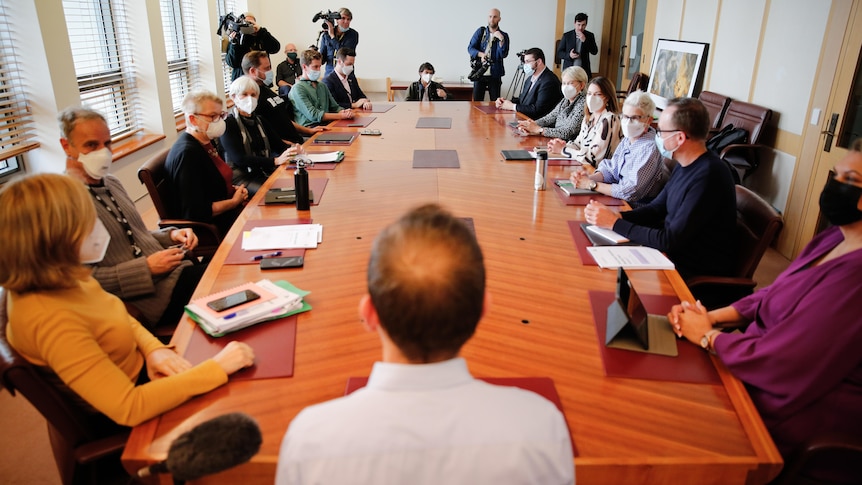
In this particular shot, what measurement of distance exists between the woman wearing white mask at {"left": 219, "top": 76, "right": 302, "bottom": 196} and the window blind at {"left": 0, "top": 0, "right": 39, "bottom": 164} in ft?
4.21

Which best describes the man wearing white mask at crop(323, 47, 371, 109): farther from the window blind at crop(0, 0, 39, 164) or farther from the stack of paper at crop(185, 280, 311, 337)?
the stack of paper at crop(185, 280, 311, 337)

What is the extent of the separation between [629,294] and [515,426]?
102 cm

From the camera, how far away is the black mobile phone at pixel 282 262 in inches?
85.7

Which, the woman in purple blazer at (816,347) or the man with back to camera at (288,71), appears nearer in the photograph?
the woman in purple blazer at (816,347)

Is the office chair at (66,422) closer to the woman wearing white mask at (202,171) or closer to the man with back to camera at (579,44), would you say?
the woman wearing white mask at (202,171)

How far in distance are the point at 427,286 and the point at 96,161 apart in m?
1.99

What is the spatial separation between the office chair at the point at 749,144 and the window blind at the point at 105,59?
5.11 m

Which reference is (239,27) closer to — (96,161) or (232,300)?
(96,161)

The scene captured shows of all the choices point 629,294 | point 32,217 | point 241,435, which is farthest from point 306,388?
point 629,294

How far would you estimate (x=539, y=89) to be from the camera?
5680 millimetres

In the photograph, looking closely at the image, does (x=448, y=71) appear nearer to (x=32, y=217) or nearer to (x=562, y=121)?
(x=562, y=121)

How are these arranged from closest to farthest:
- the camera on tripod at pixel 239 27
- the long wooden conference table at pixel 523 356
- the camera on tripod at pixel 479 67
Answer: the long wooden conference table at pixel 523 356 < the camera on tripod at pixel 239 27 < the camera on tripod at pixel 479 67

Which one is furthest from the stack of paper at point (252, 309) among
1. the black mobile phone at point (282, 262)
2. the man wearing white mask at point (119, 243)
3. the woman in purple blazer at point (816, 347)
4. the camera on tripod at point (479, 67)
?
the camera on tripod at point (479, 67)

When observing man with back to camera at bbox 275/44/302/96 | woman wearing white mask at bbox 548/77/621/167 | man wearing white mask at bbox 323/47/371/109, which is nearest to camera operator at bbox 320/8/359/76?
man with back to camera at bbox 275/44/302/96
